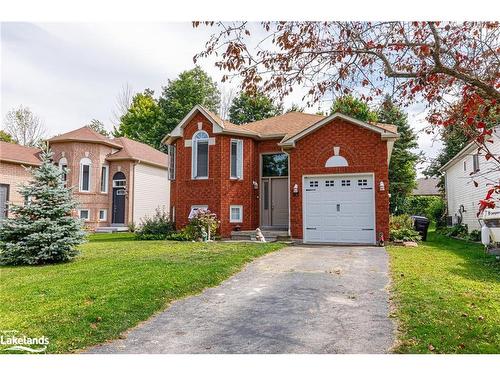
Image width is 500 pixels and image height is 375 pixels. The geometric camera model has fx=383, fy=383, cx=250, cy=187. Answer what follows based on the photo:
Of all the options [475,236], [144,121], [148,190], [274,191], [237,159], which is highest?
[144,121]

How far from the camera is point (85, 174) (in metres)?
20.6

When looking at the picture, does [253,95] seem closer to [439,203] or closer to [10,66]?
[10,66]

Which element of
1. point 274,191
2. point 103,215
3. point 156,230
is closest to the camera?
point 156,230

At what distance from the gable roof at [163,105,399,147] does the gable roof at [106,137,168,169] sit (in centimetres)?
550

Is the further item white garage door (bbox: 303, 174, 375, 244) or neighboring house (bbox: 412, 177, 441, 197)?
neighboring house (bbox: 412, 177, 441, 197)

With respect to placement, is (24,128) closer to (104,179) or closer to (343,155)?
(104,179)

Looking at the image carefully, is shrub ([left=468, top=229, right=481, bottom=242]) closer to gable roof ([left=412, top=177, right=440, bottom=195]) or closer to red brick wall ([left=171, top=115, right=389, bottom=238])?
red brick wall ([left=171, top=115, right=389, bottom=238])

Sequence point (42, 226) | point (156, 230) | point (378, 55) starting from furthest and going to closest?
1. point (156, 230)
2. point (42, 226)
3. point (378, 55)

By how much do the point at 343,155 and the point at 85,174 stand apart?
46.7 feet

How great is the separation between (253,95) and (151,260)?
5125mm

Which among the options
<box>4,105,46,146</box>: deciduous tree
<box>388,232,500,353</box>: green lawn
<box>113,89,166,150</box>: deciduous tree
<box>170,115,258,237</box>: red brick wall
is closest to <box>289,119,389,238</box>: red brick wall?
<box>170,115,258,237</box>: red brick wall

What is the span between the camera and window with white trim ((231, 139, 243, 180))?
15055 millimetres

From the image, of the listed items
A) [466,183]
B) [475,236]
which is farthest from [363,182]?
[466,183]

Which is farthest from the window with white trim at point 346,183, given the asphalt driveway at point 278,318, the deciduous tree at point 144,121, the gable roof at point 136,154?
the deciduous tree at point 144,121
